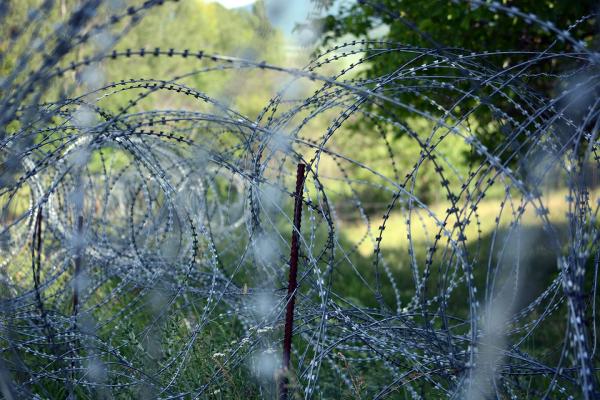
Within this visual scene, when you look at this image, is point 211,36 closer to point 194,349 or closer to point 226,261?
point 226,261

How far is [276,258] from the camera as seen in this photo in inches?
162

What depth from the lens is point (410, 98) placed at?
7.88 m

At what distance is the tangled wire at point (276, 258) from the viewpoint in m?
2.48

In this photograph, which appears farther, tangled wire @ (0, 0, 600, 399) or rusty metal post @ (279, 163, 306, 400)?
rusty metal post @ (279, 163, 306, 400)

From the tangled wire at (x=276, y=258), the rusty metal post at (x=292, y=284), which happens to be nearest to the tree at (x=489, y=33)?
the tangled wire at (x=276, y=258)

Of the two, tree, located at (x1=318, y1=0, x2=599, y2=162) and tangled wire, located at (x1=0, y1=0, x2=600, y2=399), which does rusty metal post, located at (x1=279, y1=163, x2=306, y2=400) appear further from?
tree, located at (x1=318, y1=0, x2=599, y2=162)

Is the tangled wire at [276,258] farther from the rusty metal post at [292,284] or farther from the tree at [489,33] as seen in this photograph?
the tree at [489,33]

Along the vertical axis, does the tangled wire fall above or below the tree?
below

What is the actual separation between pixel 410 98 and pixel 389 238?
10261 mm

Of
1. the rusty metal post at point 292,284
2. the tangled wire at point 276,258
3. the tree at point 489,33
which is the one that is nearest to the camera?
the tangled wire at point 276,258

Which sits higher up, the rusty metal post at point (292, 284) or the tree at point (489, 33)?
the tree at point (489, 33)

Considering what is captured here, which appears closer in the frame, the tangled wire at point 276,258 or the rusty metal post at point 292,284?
the tangled wire at point 276,258

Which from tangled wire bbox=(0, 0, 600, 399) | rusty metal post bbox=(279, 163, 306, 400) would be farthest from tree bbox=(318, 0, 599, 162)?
rusty metal post bbox=(279, 163, 306, 400)

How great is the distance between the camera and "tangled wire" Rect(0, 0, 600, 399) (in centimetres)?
248
